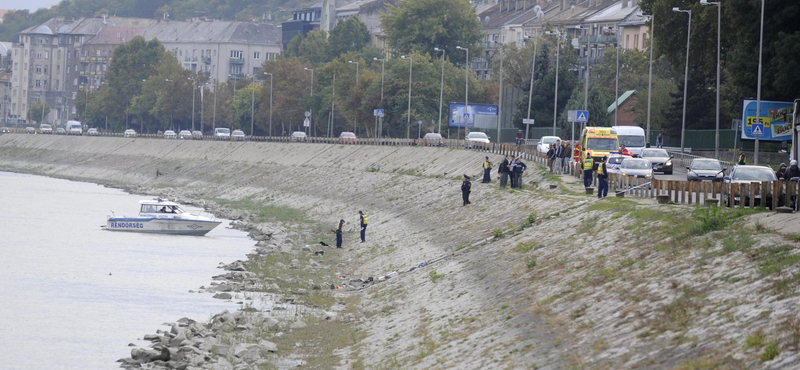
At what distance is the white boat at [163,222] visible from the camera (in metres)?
60.2

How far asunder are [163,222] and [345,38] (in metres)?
120

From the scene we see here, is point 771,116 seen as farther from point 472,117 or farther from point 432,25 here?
point 432,25

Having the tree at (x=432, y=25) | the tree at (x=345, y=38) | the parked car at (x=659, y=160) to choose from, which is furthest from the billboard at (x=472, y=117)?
the tree at (x=345, y=38)

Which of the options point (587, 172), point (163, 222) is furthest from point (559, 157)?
point (163, 222)

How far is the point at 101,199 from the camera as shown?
90688 mm

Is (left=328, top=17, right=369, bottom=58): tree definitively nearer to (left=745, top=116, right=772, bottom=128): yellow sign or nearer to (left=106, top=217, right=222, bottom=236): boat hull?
(left=106, top=217, right=222, bottom=236): boat hull

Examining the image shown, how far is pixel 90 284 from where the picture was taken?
40.3 metres

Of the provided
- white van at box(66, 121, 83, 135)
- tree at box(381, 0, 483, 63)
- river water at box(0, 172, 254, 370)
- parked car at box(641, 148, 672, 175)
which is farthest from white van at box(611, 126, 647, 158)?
white van at box(66, 121, 83, 135)

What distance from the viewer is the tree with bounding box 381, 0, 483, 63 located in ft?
500

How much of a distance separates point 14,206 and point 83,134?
94.7 meters

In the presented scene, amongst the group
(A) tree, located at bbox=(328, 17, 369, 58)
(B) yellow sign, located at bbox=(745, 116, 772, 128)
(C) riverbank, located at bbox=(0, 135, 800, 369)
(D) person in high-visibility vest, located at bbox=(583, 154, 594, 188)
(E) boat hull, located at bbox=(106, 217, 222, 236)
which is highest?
(A) tree, located at bbox=(328, 17, 369, 58)

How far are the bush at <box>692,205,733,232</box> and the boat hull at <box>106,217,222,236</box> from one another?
35.2 meters

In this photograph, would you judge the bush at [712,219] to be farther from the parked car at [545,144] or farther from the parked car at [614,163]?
the parked car at [545,144]

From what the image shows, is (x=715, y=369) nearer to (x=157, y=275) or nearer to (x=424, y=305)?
(x=424, y=305)
